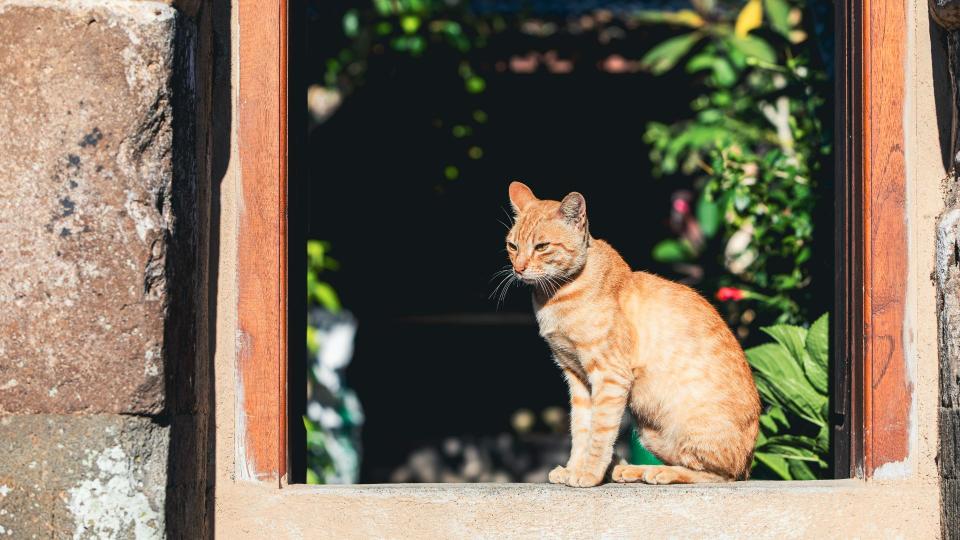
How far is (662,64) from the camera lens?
5.34 metres

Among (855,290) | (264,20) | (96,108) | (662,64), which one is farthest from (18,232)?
(662,64)

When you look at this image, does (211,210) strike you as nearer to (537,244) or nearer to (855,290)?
(537,244)

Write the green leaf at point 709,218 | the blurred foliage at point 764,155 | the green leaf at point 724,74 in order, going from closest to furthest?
1. the blurred foliage at point 764,155
2. the green leaf at point 724,74
3. the green leaf at point 709,218

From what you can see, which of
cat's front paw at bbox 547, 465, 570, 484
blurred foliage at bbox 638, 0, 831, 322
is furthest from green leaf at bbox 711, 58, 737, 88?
cat's front paw at bbox 547, 465, 570, 484

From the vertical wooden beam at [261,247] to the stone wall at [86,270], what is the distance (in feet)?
1.08

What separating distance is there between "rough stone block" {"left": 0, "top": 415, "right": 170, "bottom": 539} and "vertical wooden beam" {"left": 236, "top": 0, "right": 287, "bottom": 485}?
416 mm

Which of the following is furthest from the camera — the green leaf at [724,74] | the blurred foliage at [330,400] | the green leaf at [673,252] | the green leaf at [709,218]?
the blurred foliage at [330,400]

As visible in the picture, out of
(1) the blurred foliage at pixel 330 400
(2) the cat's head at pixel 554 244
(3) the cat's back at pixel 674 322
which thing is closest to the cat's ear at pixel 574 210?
(2) the cat's head at pixel 554 244

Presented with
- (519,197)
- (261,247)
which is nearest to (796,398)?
(519,197)

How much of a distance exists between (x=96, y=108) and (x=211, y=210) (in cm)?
45

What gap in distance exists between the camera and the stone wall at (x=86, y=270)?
224 cm

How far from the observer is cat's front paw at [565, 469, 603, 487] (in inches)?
115

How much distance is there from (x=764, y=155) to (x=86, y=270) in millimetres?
3391

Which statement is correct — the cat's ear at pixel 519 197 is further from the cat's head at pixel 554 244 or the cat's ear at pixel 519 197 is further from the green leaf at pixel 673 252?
the green leaf at pixel 673 252
